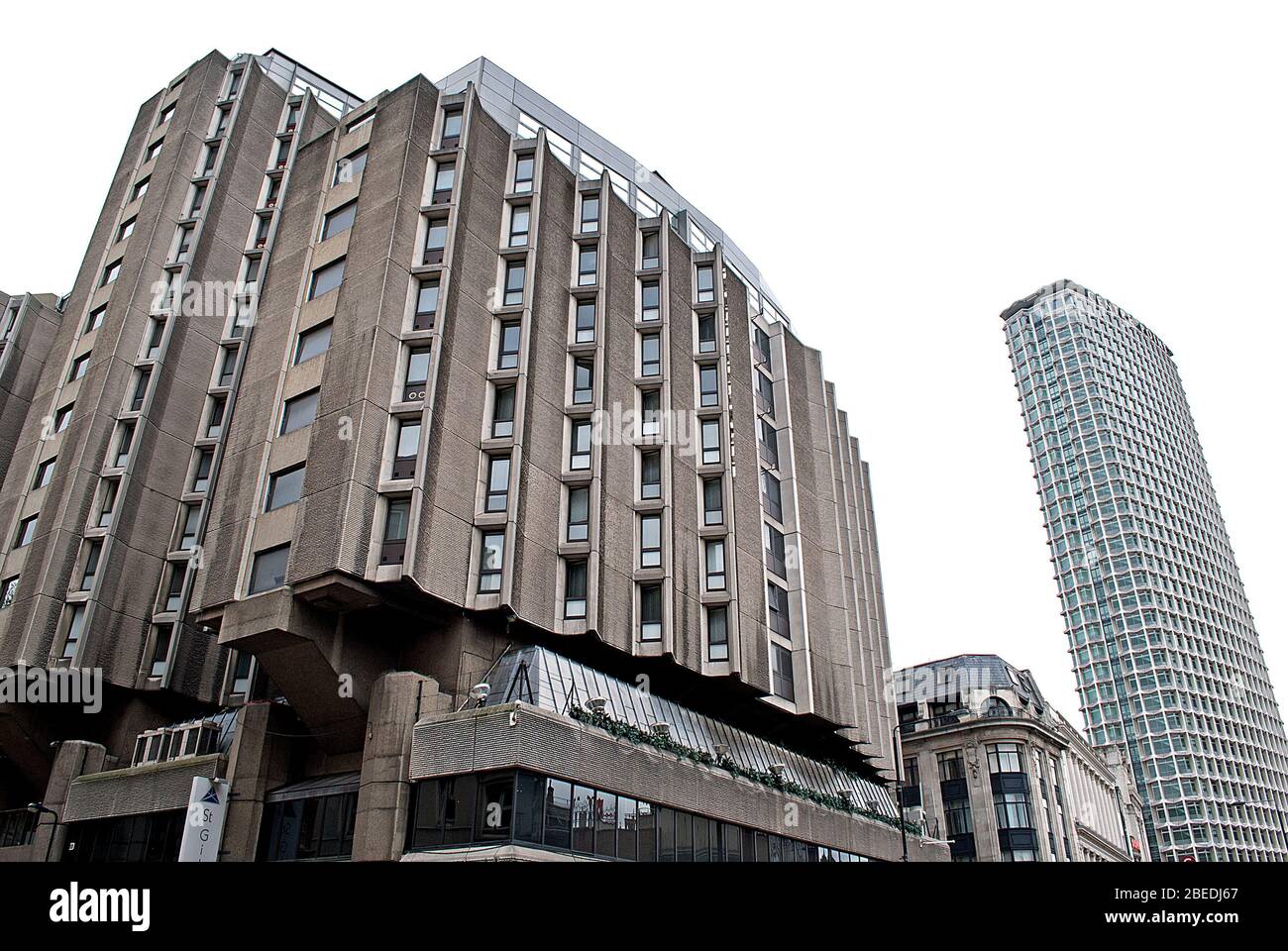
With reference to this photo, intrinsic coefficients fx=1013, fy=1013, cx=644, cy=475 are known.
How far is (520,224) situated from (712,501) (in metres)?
17.4

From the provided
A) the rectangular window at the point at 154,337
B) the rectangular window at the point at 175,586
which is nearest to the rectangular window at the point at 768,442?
the rectangular window at the point at 175,586

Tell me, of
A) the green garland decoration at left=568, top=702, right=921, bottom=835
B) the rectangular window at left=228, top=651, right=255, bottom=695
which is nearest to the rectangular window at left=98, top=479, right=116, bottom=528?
the rectangular window at left=228, top=651, right=255, bottom=695

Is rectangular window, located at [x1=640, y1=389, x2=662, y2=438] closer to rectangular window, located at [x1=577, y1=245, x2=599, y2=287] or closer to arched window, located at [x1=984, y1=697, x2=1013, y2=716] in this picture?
rectangular window, located at [x1=577, y1=245, x2=599, y2=287]

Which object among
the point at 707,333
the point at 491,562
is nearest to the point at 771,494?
the point at 707,333

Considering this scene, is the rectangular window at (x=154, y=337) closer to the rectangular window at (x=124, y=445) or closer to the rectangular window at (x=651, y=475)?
the rectangular window at (x=124, y=445)

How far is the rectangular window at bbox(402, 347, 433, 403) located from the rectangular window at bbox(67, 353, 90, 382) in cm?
2586

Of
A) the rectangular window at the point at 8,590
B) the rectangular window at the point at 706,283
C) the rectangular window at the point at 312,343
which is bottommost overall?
the rectangular window at the point at 8,590

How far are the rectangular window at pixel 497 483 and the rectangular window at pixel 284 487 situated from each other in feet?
25.3

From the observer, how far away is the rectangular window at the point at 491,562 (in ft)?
A: 136

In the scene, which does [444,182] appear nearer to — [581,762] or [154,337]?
[154,337]

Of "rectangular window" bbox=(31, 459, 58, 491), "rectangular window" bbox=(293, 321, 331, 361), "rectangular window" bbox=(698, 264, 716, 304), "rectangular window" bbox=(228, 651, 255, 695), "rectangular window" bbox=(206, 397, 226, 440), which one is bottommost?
"rectangular window" bbox=(228, 651, 255, 695)

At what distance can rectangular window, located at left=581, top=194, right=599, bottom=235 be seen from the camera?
182 ft

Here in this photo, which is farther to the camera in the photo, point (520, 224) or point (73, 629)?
point (520, 224)

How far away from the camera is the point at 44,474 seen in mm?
55969
